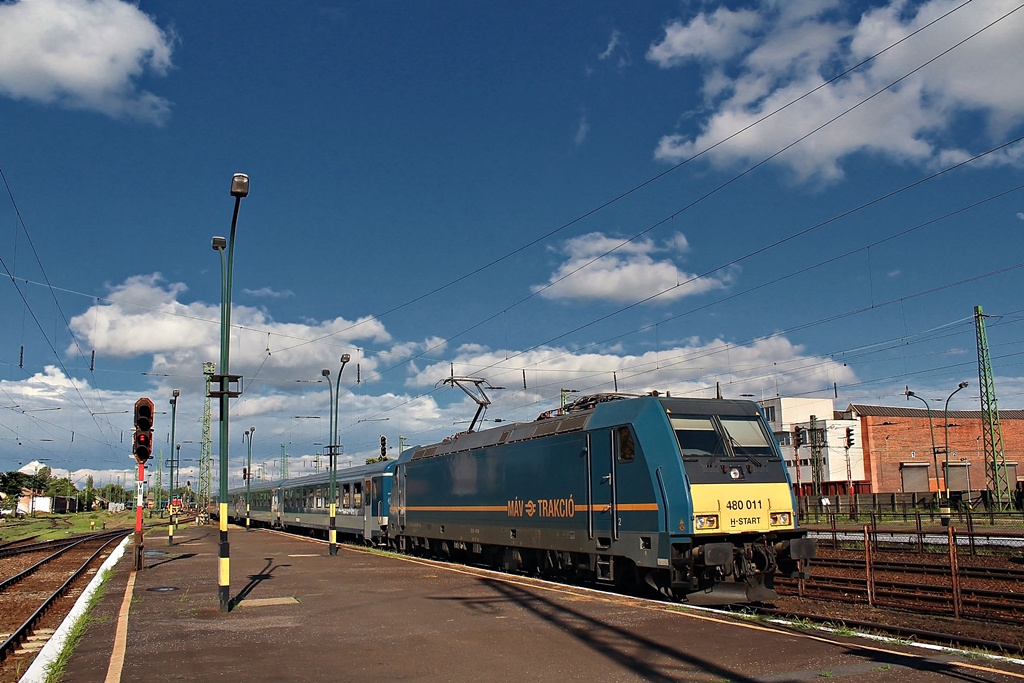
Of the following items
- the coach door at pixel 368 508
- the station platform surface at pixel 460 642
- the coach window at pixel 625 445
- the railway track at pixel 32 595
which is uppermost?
the coach window at pixel 625 445

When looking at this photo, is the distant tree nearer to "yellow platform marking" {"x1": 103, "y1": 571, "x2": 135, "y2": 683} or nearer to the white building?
the white building

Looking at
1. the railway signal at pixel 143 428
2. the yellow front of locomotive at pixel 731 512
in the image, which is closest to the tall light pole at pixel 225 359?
the railway signal at pixel 143 428

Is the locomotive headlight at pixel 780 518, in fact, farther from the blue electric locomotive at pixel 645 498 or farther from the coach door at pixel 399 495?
the coach door at pixel 399 495

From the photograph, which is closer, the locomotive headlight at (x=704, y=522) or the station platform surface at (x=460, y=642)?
the station platform surface at (x=460, y=642)

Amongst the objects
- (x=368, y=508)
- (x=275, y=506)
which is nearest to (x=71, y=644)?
(x=368, y=508)

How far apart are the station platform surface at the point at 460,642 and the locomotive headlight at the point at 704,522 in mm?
1330

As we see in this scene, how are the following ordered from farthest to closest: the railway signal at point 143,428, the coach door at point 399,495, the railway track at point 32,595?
the coach door at point 399,495
the railway signal at point 143,428
the railway track at point 32,595

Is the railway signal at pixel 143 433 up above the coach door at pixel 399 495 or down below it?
above

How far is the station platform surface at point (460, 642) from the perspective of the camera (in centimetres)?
913

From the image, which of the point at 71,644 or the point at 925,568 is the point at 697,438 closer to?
the point at 925,568

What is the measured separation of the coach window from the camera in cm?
1513

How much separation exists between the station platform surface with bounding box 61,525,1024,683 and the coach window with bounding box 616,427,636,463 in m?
2.39

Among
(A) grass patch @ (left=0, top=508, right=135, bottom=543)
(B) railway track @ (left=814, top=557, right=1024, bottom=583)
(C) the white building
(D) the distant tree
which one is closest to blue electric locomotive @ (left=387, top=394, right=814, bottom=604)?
(B) railway track @ (left=814, top=557, right=1024, bottom=583)

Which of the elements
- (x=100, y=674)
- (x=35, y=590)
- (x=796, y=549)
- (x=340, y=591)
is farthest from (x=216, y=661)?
(x=35, y=590)
